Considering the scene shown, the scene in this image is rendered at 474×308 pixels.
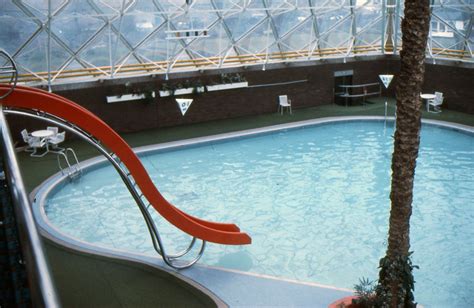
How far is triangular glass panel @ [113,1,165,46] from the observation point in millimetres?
18656

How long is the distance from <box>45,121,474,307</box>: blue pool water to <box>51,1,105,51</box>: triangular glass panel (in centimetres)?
498

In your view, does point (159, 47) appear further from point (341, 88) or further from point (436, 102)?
point (436, 102)

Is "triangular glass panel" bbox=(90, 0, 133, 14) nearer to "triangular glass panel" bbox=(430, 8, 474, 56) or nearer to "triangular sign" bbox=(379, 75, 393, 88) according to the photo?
"triangular sign" bbox=(379, 75, 393, 88)

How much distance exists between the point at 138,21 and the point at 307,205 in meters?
10.2

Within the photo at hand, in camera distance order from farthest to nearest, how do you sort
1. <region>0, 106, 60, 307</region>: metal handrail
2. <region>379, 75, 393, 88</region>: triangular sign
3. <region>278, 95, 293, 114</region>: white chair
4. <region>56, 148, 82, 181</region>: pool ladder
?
<region>379, 75, 393, 88</region>: triangular sign
<region>278, 95, 293, 114</region>: white chair
<region>56, 148, 82, 181</region>: pool ladder
<region>0, 106, 60, 307</region>: metal handrail

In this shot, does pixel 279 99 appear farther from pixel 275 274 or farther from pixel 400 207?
pixel 400 207

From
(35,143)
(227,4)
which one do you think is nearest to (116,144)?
(35,143)

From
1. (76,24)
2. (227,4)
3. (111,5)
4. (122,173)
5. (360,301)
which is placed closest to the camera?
(360,301)

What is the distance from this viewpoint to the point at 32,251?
1.49m

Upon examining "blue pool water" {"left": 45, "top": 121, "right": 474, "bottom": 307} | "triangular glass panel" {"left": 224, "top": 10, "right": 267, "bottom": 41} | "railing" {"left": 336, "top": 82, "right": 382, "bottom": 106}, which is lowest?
"blue pool water" {"left": 45, "top": 121, "right": 474, "bottom": 307}

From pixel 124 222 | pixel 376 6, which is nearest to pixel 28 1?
pixel 124 222

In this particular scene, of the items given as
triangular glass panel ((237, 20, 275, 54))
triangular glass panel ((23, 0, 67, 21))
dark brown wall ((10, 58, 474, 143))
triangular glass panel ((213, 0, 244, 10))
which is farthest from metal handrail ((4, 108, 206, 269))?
triangular glass panel ((237, 20, 275, 54))

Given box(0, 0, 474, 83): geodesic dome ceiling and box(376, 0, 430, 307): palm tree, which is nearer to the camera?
box(376, 0, 430, 307): palm tree

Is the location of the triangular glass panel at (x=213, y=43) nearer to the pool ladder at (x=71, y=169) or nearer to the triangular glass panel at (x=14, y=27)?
the triangular glass panel at (x=14, y=27)
